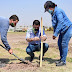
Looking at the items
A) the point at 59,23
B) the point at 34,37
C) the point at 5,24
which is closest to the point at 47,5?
the point at 59,23

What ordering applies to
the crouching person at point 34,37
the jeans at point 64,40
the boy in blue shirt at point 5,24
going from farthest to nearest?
the crouching person at point 34,37
the jeans at point 64,40
the boy in blue shirt at point 5,24

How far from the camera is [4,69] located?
170 inches

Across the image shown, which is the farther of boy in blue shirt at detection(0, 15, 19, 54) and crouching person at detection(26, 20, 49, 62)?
crouching person at detection(26, 20, 49, 62)

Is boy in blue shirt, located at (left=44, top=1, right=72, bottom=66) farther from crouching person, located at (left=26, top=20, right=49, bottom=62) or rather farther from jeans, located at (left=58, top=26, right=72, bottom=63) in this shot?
→ crouching person, located at (left=26, top=20, right=49, bottom=62)

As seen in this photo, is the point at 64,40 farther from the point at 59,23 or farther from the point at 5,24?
the point at 5,24

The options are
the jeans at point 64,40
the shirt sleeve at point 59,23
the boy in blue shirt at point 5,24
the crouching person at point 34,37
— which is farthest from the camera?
the crouching person at point 34,37

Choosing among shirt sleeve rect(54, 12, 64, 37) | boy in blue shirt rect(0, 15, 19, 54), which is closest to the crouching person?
shirt sleeve rect(54, 12, 64, 37)

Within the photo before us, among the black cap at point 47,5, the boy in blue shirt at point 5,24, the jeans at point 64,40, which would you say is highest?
the black cap at point 47,5

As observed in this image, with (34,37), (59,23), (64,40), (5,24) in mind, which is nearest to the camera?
(5,24)

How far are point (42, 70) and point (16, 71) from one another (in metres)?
0.72

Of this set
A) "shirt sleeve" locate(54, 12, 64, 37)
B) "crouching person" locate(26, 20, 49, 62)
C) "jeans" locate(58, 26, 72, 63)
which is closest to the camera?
"shirt sleeve" locate(54, 12, 64, 37)

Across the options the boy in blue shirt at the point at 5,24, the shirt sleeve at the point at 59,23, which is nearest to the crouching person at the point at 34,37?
the shirt sleeve at the point at 59,23

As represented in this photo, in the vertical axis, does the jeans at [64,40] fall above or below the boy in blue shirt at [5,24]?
below

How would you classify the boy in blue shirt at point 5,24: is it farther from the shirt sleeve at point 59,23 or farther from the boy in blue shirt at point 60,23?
the shirt sleeve at point 59,23
